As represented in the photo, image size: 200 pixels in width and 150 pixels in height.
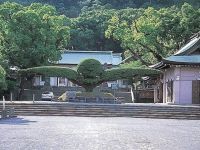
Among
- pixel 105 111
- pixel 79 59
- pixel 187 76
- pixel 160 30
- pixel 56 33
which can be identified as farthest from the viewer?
pixel 79 59

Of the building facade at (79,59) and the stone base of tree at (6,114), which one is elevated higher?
the building facade at (79,59)

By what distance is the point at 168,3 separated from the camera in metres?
87.1

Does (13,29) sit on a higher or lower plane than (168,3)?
lower

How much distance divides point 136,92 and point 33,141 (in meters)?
40.6

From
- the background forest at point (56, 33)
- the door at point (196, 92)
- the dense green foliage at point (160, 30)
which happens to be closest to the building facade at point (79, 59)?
the background forest at point (56, 33)

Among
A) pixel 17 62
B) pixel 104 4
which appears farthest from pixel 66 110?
pixel 104 4

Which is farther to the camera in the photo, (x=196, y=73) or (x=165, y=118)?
(x=196, y=73)

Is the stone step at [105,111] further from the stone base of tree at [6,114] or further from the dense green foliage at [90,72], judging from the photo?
the dense green foliage at [90,72]

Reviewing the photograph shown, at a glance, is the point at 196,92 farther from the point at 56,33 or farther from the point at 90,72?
the point at 56,33

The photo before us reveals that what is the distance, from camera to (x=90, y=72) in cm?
4181

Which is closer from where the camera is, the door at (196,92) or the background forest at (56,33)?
the door at (196,92)

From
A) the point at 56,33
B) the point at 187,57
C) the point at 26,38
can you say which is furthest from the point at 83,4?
the point at 187,57

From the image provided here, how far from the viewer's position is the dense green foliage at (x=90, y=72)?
41812mm

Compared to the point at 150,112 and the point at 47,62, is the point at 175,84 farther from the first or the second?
the point at 47,62
